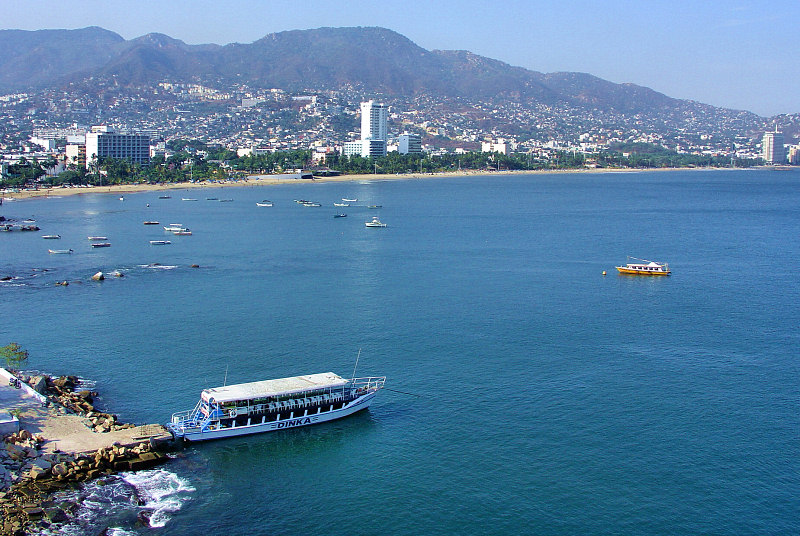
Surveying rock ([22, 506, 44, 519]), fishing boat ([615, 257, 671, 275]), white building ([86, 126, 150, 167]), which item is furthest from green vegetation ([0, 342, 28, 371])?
white building ([86, 126, 150, 167])

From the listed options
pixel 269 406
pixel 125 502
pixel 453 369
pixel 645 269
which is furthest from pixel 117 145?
pixel 125 502

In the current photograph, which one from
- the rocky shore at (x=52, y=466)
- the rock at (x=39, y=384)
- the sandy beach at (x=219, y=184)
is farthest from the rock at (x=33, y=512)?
the sandy beach at (x=219, y=184)

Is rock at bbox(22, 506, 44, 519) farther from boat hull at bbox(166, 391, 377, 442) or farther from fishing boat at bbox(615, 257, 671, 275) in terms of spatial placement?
fishing boat at bbox(615, 257, 671, 275)

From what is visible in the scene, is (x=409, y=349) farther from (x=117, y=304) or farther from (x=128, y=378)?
(x=117, y=304)

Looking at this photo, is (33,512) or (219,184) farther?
(219,184)

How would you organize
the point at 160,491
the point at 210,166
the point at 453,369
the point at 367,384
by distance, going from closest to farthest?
1. the point at 160,491
2. the point at 367,384
3. the point at 453,369
4. the point at 210,166

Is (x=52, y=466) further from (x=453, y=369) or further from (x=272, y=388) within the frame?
(x=453, y=369)

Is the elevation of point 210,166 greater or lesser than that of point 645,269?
greater
